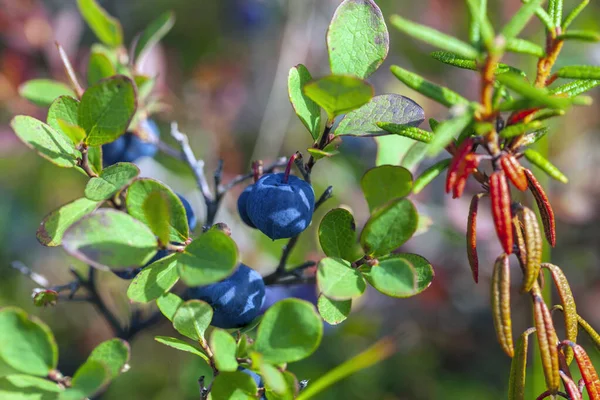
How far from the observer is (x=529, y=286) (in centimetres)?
60

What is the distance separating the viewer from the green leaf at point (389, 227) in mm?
586

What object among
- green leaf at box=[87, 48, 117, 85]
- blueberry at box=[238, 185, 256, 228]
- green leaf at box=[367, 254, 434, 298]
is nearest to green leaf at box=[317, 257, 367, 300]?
green leaf at box=[367, 254, 434, 298]

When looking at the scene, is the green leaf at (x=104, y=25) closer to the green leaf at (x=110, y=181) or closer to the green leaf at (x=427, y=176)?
the green leaf at (x=110, y=181)

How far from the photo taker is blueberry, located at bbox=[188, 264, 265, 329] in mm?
709

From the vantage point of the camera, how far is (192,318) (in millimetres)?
624

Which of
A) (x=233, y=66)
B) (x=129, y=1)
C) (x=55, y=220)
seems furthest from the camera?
(x=129, y=1)

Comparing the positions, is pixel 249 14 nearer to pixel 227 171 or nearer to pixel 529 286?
pixel 227 171

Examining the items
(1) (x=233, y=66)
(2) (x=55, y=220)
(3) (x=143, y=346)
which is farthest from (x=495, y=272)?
(1) (x=233, y=66)

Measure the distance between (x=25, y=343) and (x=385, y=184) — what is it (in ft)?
1.28

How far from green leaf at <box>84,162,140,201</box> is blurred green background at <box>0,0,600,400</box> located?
572 millimetres

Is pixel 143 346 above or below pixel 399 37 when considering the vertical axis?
below

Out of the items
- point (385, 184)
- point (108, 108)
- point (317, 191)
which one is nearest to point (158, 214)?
point (108, 108)

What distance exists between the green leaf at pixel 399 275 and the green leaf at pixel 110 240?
224 millimetres

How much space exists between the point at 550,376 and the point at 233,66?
198 cm
